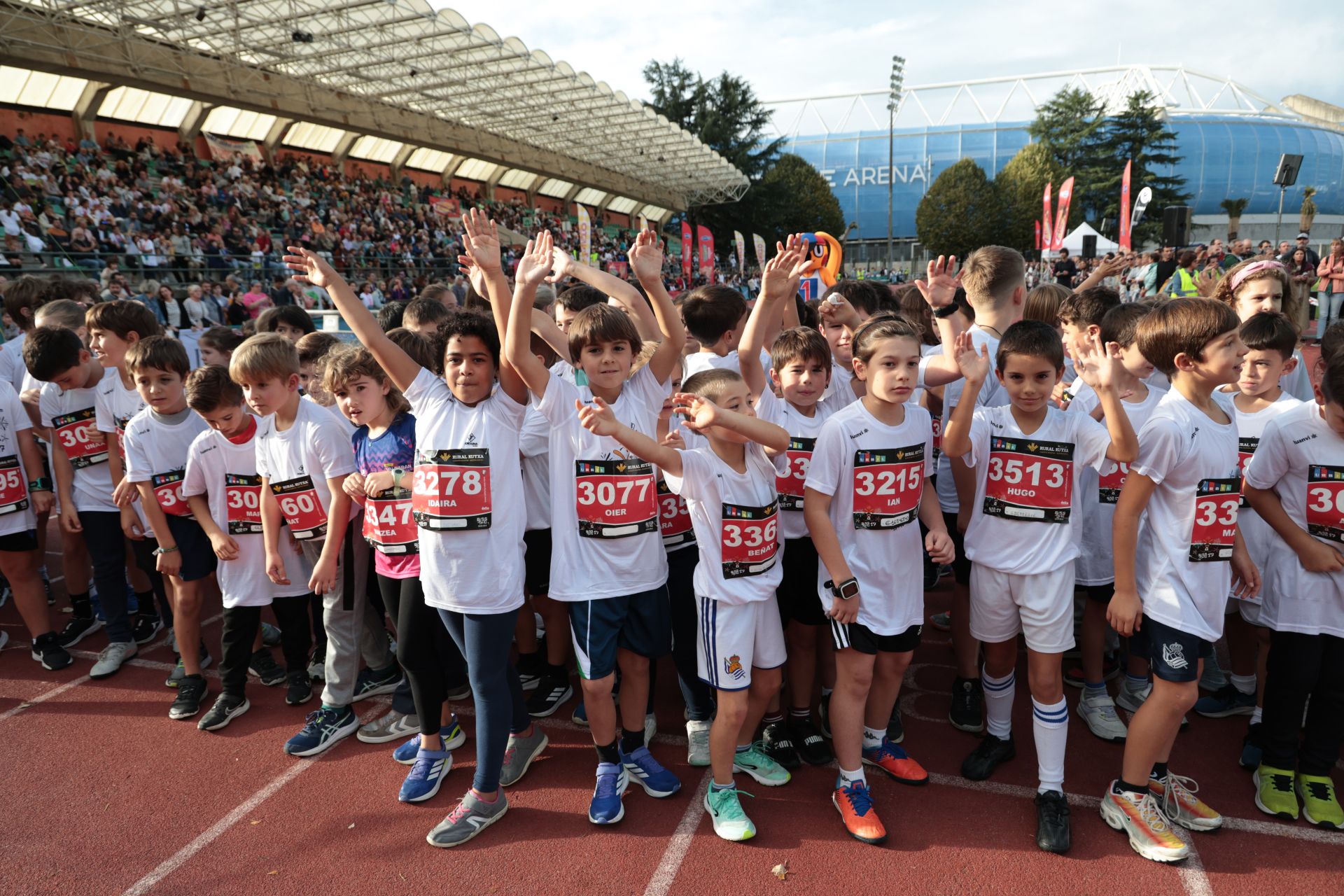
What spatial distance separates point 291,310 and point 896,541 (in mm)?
4493

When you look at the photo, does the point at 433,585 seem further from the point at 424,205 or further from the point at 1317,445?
the point at 424,205

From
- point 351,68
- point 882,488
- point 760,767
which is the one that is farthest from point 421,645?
point 351,68

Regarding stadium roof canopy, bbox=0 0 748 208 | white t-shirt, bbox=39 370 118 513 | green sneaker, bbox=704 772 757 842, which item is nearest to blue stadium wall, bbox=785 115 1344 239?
stadium roof canopy, bbox=0 0 748 208

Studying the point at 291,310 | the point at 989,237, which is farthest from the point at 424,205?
the point at 989,237

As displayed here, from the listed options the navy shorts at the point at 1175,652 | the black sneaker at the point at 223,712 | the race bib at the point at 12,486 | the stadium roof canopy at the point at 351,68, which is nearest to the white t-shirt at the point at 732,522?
the navy shorts at the point at 1175,652

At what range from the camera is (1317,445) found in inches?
115

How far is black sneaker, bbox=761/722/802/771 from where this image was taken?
339cm

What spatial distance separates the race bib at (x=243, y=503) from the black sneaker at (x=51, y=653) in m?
1.76

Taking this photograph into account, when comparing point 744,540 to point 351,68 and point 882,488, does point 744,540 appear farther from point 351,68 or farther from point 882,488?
point 351,68

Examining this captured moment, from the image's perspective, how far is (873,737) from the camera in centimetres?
331

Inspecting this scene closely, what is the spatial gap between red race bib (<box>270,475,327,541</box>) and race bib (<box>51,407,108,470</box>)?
167 cm

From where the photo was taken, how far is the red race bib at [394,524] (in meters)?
3.25

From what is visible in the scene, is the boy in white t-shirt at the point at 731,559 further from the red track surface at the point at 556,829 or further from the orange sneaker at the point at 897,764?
the orange sneaker at the point at 897,764

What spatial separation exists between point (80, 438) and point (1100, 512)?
219 inches
